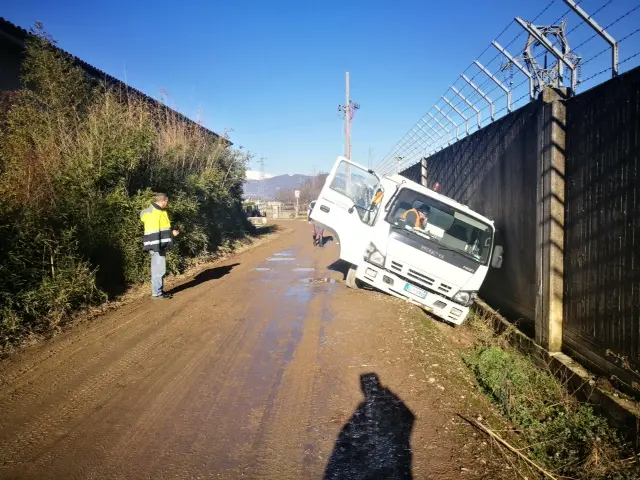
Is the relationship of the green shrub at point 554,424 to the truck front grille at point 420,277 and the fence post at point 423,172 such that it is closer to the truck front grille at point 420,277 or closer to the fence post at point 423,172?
the truck front grille at point 420,277

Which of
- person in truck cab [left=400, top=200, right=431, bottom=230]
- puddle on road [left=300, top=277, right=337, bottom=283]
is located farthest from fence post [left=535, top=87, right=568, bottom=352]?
puddle on road [left=300, top=277, right=337, bottom=283]

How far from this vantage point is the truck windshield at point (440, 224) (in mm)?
7566

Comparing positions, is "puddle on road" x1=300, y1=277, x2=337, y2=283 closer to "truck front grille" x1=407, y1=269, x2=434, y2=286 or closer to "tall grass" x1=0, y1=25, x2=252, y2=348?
"truck front grille" x1=407, y1=269, x2=434, y2=286

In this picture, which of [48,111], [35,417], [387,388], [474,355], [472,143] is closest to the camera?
[35,417]

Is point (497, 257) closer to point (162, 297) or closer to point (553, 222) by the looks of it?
point (553, 222)

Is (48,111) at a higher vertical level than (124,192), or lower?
higher

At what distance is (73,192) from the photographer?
25.1ft

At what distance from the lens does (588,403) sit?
4.57m

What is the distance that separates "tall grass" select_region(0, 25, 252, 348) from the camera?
5.84 metres

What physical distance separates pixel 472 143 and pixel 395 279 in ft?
16.2

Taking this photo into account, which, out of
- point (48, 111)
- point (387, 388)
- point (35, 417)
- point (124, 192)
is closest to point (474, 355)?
point (387, 388)

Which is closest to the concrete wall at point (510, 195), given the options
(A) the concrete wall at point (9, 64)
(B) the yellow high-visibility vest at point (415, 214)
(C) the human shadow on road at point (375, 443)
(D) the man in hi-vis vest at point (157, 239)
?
(B) the yellow high-visibility vest at point (415, 214)

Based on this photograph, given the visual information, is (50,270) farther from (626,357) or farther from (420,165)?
(420,165)

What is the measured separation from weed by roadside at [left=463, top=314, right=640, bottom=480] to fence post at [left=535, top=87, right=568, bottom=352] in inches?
26.8
